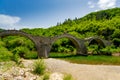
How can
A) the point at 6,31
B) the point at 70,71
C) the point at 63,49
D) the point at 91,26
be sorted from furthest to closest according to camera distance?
the point at 91,26, the point at 63,49, the point at 6,31, the point at 70,71

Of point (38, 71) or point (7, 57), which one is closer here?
point (38, 71)

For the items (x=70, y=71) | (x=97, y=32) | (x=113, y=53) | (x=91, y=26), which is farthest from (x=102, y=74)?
(x=91, y=26)

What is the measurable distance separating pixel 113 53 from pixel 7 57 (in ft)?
118

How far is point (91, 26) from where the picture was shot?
9231 centimetres

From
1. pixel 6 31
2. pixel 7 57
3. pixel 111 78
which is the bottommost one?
pixel 111 78

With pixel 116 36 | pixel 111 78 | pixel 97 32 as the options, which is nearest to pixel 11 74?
pixel 111 78

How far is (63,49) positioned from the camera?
226 feet

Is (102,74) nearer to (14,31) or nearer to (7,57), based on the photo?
(7,57)

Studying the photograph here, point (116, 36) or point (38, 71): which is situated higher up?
point (116, 36)

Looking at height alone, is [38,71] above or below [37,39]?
below

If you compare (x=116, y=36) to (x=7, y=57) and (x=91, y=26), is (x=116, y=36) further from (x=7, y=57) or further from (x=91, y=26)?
(x=7, y=57)

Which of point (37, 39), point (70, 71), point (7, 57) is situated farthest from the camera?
point (37, 39)

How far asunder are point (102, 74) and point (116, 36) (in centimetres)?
4894

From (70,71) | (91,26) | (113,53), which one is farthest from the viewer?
(91,26)
